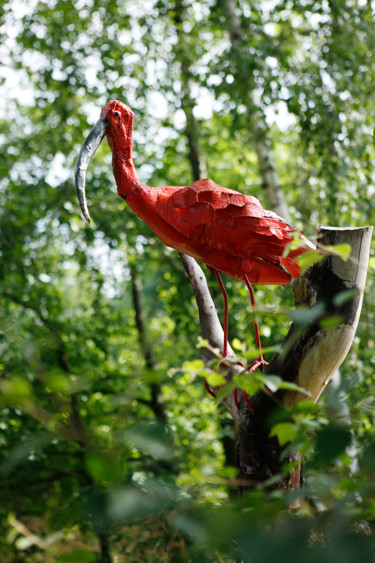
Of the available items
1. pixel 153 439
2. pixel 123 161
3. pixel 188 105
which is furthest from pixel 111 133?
pixel 188 105

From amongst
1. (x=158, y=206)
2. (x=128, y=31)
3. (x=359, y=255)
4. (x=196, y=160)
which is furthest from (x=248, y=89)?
(x=359, y=255)

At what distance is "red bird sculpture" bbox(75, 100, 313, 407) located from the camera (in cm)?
140

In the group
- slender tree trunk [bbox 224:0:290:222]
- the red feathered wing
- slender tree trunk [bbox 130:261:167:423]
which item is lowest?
slender tree trunk [bbox 130:261:167:423]

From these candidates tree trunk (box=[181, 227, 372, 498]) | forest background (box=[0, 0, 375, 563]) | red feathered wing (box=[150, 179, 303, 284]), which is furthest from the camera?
forest background (box=[0, 0, 375, 563])

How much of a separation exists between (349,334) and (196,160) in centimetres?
Result: 252

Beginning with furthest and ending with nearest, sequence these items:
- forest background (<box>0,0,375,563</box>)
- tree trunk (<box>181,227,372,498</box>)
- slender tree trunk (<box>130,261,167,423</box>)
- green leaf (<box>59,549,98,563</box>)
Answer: slender tree trunk (<box>130,261,167,423</box>), forest background (<box>0,0,375,563</box>), tree trunk (<box>181,227,372,498</box>), green leaf (<box>59,549,98,563</box>)

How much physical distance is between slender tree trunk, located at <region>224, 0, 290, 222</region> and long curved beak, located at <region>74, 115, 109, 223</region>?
1457 millimetres

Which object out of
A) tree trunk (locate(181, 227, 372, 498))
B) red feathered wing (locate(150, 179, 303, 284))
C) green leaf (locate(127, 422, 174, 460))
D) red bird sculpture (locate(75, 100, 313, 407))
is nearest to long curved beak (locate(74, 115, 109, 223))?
red bird sculpture (locate(75, 100, 313, 407))

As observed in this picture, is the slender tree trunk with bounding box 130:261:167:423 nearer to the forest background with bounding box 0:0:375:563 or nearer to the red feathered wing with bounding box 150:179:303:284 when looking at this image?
the forest background with bounding box 0:0:375:563

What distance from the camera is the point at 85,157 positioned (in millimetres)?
1508

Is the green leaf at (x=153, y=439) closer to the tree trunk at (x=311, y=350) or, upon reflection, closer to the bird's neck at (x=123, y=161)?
the tree trunk at (x=311, y=350)

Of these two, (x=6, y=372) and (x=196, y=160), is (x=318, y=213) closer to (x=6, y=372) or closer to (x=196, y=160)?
(x=196, y=160)

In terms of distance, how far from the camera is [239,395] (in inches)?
56.6

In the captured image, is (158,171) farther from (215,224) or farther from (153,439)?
(153,439)
